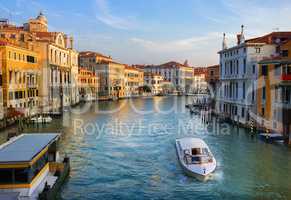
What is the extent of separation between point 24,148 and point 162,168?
519 centimetres

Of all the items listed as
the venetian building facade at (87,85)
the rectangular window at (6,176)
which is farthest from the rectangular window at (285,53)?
the venetian building facade at (87,85)

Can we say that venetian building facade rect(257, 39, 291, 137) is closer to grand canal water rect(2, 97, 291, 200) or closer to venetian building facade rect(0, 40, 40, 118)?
grand canal water rect(2, 97, 291, 200)

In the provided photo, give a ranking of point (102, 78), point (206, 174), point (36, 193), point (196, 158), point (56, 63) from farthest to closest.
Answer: point (102, 78), point (56, 63), point (196, 158), point (206, 174), point (36, 193)

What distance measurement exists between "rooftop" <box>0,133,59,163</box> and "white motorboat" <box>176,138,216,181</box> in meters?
4.67

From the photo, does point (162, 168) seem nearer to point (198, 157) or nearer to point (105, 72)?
point (198, 157)

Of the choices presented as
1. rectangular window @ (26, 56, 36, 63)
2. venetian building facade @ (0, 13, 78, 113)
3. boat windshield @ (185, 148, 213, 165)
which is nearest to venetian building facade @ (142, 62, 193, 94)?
venetian building facade @ (0, 13, 78, 113)

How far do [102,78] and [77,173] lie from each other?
174ft

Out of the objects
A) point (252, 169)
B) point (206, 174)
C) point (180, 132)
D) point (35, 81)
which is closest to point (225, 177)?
point (206, 174)

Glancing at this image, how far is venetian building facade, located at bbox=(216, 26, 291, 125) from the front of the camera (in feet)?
74.8

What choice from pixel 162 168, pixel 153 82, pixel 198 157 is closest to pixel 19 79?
pixel 162 168

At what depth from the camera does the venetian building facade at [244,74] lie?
22.8 metres

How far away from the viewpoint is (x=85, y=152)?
16312mm

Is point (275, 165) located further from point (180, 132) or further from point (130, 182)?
point (180, 132)

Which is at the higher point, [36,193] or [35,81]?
[35,81]
